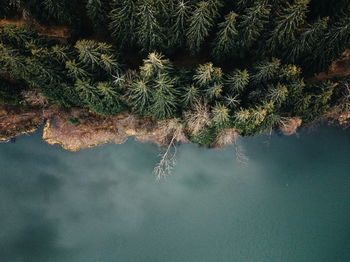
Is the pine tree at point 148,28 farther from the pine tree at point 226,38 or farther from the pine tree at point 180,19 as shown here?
the pine tree at point 226,38

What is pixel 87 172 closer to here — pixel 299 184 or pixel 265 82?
pixel 265 82

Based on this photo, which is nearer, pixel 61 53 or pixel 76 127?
pixel 61 53

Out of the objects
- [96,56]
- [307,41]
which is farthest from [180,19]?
[307,41]

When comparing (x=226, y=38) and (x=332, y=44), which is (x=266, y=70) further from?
(x=332, y=44)

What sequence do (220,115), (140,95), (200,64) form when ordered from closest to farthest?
(220,115), (140,95), (200,64)

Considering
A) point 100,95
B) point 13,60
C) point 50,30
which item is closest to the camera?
point 13,60

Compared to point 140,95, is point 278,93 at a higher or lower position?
higher
